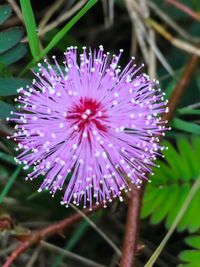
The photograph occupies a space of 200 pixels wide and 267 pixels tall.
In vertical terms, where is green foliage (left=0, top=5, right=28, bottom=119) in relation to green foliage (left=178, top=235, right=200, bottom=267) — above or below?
above

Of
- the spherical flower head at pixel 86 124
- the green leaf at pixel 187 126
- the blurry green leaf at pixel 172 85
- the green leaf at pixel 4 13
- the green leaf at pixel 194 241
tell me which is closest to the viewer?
the spherical flower head at pixel 86 124

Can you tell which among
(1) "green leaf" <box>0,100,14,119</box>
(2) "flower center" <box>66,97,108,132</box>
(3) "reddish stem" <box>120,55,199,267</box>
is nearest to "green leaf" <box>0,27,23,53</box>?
(1) "green leaf" <box>0,100,14,119</box>

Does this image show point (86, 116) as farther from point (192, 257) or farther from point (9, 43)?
point (192, 257)

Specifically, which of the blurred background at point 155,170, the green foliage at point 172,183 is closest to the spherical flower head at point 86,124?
the blurred background at point 155,170

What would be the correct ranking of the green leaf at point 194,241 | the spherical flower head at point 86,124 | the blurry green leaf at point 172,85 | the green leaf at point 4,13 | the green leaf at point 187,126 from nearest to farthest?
the spherical flower head at point 86,124 → the green leaf at point 4,13 → the green leaf at point 194,241 → the green leaf at point 187,126 → the blurry green leaf at point 172,85

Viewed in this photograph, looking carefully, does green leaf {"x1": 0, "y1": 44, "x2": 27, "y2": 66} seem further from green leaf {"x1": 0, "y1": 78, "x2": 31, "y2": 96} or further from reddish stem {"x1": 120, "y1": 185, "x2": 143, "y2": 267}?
reddish stem {"x1": 120, "y1": 185, "x2": 143, "y2": 267}

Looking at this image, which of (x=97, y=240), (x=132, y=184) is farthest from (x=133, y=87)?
(x=97, y=240)

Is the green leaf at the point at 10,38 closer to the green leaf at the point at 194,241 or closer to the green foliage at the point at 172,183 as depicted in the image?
the green foliage at the point at 172,183

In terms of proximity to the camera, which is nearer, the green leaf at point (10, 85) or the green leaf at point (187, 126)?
the green leaf at point (10, 85)
